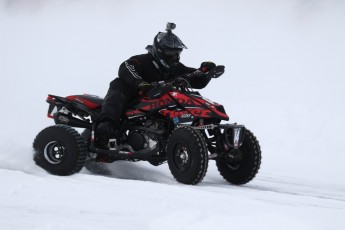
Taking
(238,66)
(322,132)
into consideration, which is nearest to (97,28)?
(238,66)

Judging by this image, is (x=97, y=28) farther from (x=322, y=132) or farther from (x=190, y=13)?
(x=322, y=132)

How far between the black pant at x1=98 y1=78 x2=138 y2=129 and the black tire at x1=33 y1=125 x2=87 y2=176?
0.46 metres

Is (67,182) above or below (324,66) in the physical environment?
below

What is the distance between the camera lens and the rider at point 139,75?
7.05 meters

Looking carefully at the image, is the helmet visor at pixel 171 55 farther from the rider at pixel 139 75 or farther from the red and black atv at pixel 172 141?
the red and black atv at pixel 172 141

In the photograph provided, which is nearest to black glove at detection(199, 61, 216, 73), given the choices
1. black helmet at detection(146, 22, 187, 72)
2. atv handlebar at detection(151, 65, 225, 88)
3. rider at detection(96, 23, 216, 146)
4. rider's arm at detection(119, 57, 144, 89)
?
rider at detection(96, 23, 216, 146)

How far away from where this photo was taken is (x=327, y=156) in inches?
433

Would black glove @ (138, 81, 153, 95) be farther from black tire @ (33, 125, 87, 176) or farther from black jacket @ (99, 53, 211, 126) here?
black tire @ (33, 125, 87, 176)

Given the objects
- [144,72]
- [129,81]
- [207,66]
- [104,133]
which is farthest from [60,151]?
[207,66]

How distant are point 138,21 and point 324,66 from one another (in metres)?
7.50

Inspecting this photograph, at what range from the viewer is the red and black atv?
627 centimetres

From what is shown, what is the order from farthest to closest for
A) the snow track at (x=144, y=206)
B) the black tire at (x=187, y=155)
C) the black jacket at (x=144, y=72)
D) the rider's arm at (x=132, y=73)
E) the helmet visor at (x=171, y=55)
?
the helmet visor at (x=171, y=55)
the black jacket at (x=144, y=72)
the rider's arm at (x=132, y=73)
the black tire at (x=187, y=155)
the snow track at (x=144, y=206)

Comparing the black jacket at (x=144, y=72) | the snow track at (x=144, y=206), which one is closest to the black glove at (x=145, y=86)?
the black jacket at (x=144, y=72)

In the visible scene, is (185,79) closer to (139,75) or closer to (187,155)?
(139,75)
